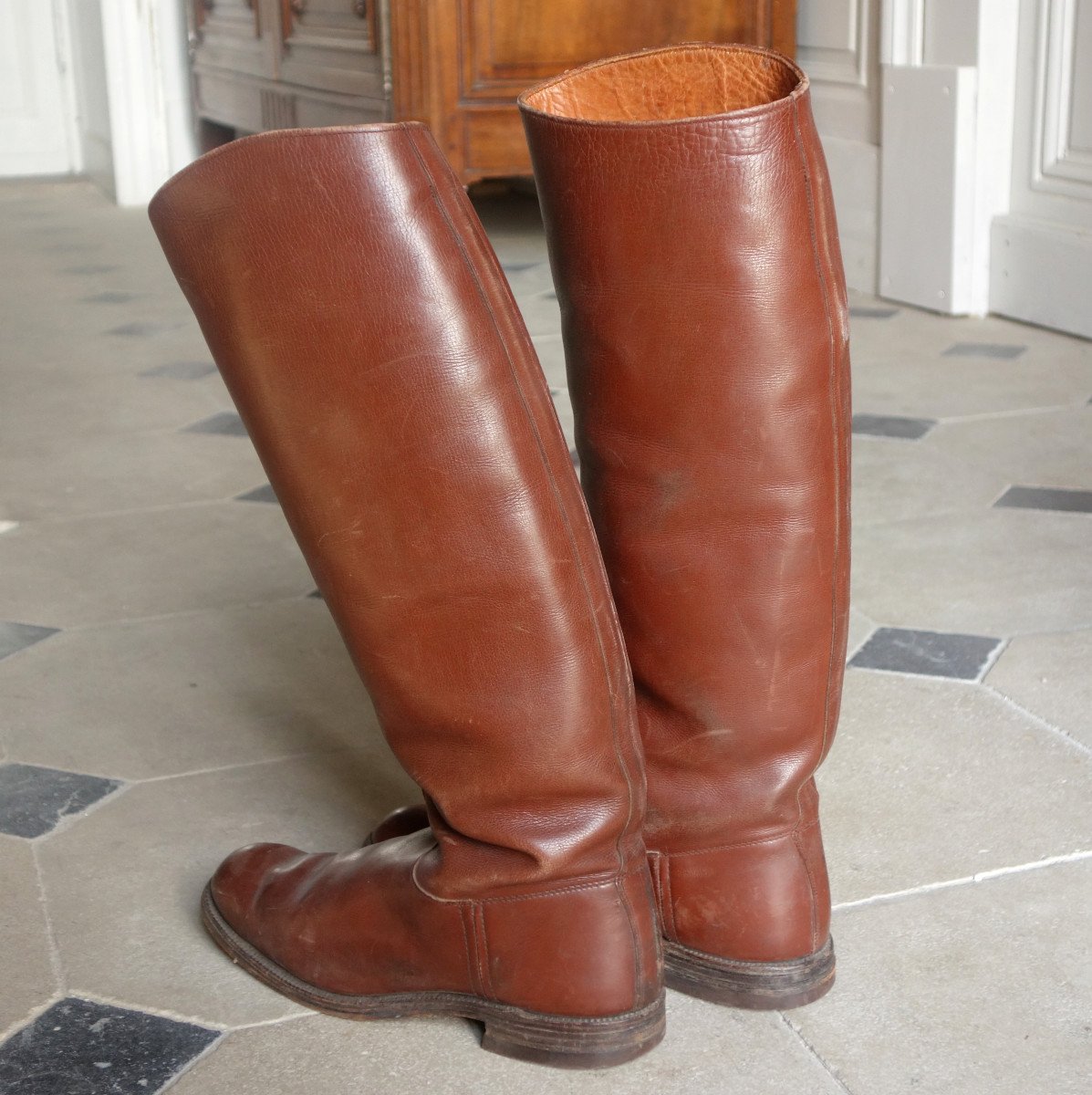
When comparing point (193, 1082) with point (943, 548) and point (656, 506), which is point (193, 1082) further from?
point (943, 548)

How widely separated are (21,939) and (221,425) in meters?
1.33

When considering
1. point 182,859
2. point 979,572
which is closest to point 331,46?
point 979,572

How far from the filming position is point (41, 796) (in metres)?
1.03

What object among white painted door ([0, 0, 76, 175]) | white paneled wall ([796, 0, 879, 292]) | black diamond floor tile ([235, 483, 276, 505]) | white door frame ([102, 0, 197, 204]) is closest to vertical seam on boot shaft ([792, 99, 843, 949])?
black diamond floor tile ([235, 483, 276, 505])

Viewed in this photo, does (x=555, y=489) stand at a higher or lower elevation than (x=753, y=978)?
higher

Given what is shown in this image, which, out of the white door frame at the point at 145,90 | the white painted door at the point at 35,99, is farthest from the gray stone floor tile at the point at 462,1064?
the white painted door at the point at 35,99

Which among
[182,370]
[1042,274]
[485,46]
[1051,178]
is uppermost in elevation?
[485,46]

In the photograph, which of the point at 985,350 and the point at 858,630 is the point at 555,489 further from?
the point at 985,350

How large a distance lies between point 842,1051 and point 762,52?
49 centimetres

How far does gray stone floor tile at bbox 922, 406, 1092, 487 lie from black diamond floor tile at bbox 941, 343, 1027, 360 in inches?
14.0

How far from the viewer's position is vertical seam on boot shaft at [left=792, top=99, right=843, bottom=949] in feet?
2.15

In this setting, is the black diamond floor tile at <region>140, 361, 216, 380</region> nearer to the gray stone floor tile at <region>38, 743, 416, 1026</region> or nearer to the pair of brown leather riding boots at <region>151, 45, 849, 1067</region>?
the gray stone floor tile at <region>38, 743, 416, 1026</region>

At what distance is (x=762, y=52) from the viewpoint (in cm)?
69

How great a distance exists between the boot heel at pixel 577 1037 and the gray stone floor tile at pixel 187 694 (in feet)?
1.34
